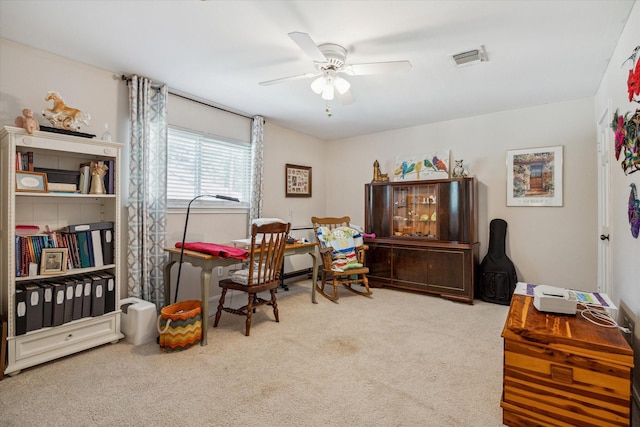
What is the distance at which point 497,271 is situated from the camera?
383 centimetres

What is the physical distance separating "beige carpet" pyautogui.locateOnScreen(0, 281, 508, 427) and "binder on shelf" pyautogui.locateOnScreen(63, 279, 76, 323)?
0.32 metres

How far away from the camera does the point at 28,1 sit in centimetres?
194

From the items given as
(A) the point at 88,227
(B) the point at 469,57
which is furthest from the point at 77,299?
(B) the point at 469,57

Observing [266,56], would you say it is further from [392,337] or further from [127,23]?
[392,337]

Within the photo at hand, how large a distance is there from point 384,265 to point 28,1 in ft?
13.9

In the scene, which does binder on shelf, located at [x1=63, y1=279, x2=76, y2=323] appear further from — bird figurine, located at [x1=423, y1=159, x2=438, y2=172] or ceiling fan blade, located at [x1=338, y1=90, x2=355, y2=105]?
bird figurine, located at [x1=423, y1=159, x2=438, y2=172]

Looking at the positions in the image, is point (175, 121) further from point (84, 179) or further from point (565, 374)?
point (565, 374)

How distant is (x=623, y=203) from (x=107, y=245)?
3.94 meters

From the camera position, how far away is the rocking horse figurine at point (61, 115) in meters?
2.35

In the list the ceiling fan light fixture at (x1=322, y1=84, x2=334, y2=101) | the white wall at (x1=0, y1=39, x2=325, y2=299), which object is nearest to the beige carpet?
the white wall at (x1=0, y1=39, x2=325, y2=299)

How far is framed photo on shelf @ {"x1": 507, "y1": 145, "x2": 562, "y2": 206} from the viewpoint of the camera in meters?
3.71

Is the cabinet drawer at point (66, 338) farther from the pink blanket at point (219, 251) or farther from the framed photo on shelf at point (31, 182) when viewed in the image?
the framed photo on shelf at point (31, 182)

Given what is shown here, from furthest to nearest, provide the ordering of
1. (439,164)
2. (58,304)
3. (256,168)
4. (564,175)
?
(439,164), (256,168), (564,175), (58,304)

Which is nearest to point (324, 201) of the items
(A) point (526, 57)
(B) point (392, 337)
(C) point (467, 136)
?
(C) point (467, 136)
